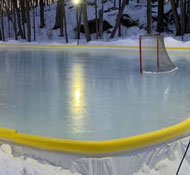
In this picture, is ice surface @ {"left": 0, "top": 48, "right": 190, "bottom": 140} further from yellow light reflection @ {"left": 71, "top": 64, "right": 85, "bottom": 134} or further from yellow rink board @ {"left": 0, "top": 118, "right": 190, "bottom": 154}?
yellow rink board @ {"left": 0, "top": 118, "right": 190, "bottom": 154}

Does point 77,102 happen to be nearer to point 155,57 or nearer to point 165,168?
point 165,168

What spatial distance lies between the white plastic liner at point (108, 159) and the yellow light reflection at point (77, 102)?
1.78 feet

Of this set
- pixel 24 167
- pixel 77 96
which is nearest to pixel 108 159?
pixel 24 167

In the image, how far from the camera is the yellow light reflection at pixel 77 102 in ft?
Answer: 10.4

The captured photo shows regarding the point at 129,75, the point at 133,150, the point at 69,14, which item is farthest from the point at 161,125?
the point at 69,14

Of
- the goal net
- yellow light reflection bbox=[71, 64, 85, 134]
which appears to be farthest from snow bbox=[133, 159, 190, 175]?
the goal net

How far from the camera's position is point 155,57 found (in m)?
8.05

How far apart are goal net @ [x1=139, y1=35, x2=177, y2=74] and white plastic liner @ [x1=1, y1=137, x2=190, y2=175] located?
4651mm

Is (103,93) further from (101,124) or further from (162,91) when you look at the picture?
(101,124)

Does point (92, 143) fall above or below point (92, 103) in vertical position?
above

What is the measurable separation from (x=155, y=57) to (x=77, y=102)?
173 inches

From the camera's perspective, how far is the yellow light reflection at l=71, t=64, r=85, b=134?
317 cm

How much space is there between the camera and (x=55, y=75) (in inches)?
263

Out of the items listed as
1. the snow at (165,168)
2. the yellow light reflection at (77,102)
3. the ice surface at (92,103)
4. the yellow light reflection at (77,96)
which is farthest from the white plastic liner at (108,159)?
the yellow light reflection at (77,96)
